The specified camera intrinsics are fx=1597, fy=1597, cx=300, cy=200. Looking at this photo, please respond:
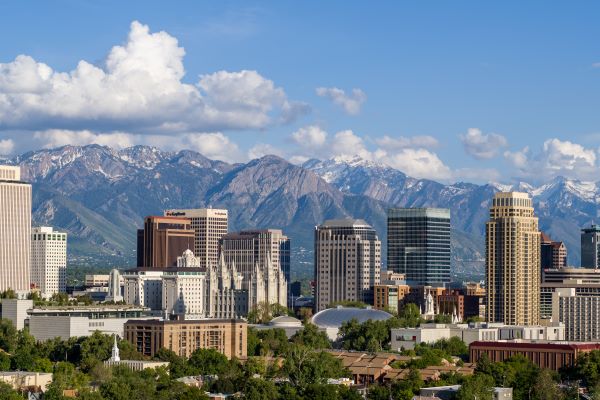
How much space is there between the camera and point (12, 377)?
643ft

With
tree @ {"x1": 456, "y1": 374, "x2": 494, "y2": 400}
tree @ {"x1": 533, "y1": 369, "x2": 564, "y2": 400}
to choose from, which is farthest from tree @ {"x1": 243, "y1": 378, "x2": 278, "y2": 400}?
tree @ {"x1": 533, "y1": 369, "x2": 564, "y2": 400}

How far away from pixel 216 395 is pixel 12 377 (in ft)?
91.1

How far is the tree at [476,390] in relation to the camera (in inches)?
7087

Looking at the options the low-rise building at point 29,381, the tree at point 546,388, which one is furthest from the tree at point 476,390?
the low-rise building at point 29,381

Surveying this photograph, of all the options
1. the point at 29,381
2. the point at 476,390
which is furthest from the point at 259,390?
the point at 29,381

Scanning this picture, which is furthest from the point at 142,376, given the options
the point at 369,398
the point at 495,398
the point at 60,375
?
the point at 495,398

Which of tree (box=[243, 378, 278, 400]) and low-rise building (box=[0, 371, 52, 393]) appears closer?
tree (box=[243, 378, 278, 400])

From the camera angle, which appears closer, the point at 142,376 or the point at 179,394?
the point at 179,394

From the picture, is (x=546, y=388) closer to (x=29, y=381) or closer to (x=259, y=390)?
(x=259, y=390)

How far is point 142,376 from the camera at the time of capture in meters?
199

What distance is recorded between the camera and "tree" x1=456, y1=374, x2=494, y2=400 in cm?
18000

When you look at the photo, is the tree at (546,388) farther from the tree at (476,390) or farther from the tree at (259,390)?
the tree at (259,390)

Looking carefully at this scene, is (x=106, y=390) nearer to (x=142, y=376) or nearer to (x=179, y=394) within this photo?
(x=179, y=394)

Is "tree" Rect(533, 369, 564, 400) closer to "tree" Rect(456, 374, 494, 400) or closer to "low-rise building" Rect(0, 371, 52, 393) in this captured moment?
"tree" Rect(456, 374, 494, 400)
